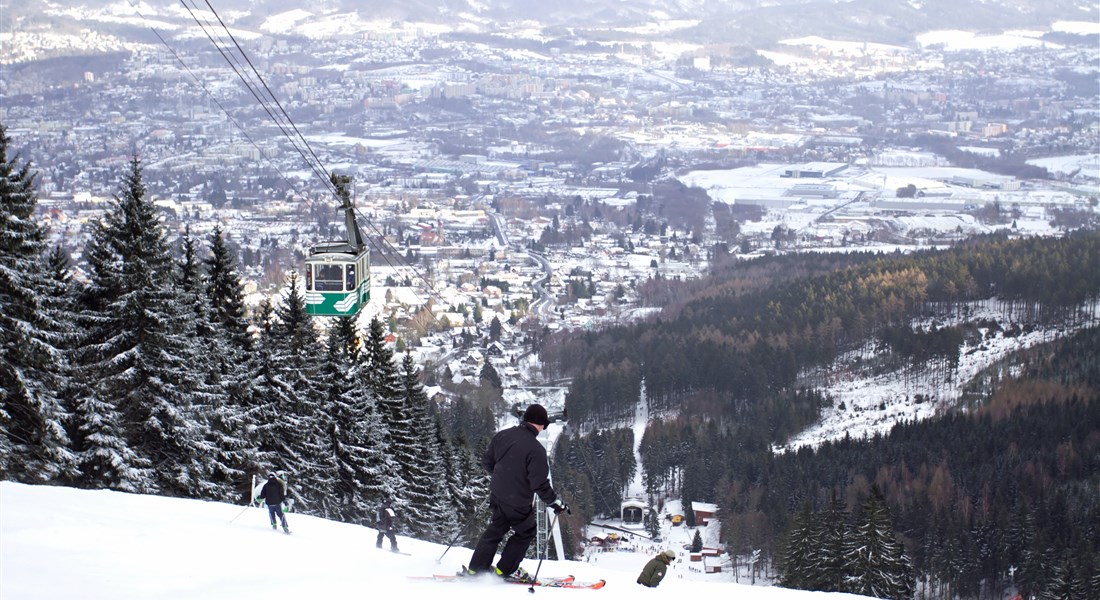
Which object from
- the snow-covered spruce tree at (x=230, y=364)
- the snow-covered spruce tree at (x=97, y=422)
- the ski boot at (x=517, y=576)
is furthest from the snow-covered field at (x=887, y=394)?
the ski boot at (x=517, y=576)

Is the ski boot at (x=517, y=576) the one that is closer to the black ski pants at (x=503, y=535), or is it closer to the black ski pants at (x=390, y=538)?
the black ski pants at (x=503, y=535)

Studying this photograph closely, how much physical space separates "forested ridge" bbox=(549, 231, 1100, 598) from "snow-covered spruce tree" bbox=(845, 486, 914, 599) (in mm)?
57

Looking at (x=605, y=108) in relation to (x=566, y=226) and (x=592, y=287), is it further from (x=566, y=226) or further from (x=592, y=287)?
(x=592, y=287)

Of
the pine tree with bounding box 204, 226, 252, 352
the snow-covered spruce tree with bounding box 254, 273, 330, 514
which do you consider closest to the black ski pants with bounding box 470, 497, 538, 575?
the snow-covered spruce tree with bounding box 254, 273, 330, 514

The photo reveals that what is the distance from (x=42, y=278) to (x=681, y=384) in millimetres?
48449

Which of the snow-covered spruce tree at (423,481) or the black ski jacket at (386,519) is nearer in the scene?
the black ski jacket at (386,519)

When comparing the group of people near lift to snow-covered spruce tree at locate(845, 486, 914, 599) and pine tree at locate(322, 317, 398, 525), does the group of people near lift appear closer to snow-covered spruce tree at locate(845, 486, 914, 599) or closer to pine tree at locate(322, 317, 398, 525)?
pine tree at locate(322, 317, 398, 525)

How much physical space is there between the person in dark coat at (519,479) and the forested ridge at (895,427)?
663 inches

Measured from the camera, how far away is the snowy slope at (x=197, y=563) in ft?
25.3

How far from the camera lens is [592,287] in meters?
89.2

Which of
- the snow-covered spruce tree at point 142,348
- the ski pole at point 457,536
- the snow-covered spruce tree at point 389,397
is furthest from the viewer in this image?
the snow-covered spruce tree at point 389,397

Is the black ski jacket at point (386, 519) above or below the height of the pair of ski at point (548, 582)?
below

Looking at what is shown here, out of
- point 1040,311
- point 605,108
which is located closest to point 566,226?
point 1040,311

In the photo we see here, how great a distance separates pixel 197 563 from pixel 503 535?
2.26 meters
